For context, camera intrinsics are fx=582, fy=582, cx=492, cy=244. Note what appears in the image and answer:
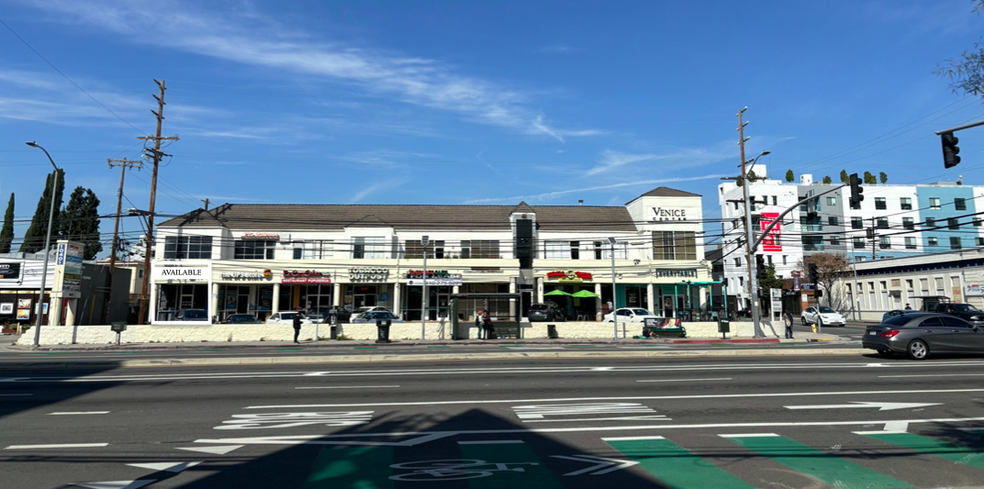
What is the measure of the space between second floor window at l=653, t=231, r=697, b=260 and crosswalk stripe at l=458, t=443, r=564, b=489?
1673 inches

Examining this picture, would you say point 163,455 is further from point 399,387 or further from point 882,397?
point 882,397

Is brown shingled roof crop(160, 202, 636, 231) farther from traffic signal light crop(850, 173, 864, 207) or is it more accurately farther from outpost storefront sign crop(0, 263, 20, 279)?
traffic signal light crop(850, 173, 864, 207)

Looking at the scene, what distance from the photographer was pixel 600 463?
6.92m

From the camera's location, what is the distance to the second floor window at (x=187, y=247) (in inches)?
1806

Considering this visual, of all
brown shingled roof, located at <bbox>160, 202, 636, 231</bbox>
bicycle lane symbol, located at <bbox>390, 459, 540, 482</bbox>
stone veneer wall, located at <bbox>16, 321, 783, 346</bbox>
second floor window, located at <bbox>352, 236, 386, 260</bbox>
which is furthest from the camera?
brown shingled roof, located at <bbox>160, 202, 636, 231</bbox>

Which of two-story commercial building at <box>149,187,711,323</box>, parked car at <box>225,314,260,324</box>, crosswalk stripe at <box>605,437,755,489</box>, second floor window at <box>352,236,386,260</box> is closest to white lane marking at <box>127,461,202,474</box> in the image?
crosswalk stripe at <box>605,437,755,489</box>

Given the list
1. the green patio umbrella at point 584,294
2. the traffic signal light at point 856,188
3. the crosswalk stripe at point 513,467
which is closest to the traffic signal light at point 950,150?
the traffic signal light at point 856,188

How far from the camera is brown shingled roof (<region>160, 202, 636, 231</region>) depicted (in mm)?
47969

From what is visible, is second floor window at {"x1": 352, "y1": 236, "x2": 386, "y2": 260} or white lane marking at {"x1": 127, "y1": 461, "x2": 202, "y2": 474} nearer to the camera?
white lane marking at {"x1": 127, "y1": 461, "x2": 202, "y2": 474}

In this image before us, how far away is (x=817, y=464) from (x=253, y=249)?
46381 mm

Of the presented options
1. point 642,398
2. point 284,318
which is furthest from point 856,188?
point 284,318

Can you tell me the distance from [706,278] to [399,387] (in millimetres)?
39169

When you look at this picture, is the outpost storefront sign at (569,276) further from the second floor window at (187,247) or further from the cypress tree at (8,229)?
the cypress tree at (8,229)

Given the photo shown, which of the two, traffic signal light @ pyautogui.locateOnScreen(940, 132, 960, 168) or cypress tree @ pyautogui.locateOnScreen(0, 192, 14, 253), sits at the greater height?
cypress tree @ pyautogui.locateOnScreen(0, 192, 14, 253)
